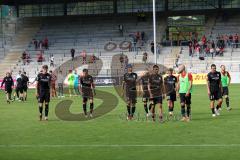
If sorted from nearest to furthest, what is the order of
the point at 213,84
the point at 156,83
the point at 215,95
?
the point at 156,83 → the point at 213,84 → the point at 215,95

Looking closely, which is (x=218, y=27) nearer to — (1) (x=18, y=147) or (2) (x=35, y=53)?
(2) (x=35, y=53)

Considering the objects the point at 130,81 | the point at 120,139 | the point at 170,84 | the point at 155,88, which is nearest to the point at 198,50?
the point at 170,84

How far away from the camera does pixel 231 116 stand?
22.8 m

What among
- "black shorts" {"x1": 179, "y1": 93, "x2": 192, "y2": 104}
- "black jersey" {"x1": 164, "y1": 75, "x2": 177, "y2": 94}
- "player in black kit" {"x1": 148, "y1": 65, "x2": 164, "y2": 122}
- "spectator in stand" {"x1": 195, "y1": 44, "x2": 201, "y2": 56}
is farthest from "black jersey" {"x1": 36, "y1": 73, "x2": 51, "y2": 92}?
"spectator in stand" {"x1": 195, "y1": 44, "x2": 201, "y2": 56}

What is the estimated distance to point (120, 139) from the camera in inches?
663

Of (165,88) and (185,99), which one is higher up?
(165,88)

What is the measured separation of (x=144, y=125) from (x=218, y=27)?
149 feet

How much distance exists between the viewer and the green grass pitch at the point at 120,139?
14.3 m

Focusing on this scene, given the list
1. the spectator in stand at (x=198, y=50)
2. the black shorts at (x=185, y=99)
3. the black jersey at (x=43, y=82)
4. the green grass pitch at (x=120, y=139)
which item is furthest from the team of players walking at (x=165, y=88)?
the spectator in stand at (x=198, y=50)

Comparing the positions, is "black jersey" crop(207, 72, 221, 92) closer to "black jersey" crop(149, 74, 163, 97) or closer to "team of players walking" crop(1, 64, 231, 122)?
"team of players walking" crop(1, 64, 231, 122)

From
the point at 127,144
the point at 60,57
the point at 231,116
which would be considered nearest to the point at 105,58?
the point at 60,57

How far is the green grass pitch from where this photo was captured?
14.3m

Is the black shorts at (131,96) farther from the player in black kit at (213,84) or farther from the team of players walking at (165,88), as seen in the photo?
the player in black kit at (213,84)

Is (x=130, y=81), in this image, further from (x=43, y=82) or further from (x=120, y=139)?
(x=120, y=139)
